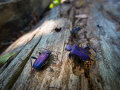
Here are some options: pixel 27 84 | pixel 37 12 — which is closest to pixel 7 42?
pixel 37 12

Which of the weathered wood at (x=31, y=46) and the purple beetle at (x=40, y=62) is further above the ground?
the purple beetle at (x=40, y=62)

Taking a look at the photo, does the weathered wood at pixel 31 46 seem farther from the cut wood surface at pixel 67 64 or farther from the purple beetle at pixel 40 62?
the purple beetle at pixel 40 62

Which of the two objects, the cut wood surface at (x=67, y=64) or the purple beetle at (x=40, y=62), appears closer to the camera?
the cut wood surface at (x=67, y=64)

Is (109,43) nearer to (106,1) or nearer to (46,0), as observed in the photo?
(106,1)

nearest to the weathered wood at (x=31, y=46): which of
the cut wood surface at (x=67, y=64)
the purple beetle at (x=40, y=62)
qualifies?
the cut wood surface at (x=67, y=64)

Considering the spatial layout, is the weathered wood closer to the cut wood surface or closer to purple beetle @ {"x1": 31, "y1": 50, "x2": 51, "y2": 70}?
the cut wood surface

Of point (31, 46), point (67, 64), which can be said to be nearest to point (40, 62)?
point (67, 64)

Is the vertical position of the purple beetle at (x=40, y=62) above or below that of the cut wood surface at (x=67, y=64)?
above

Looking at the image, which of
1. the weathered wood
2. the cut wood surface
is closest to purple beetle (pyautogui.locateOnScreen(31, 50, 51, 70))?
the cut wood surface

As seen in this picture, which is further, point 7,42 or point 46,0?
point 46,0
